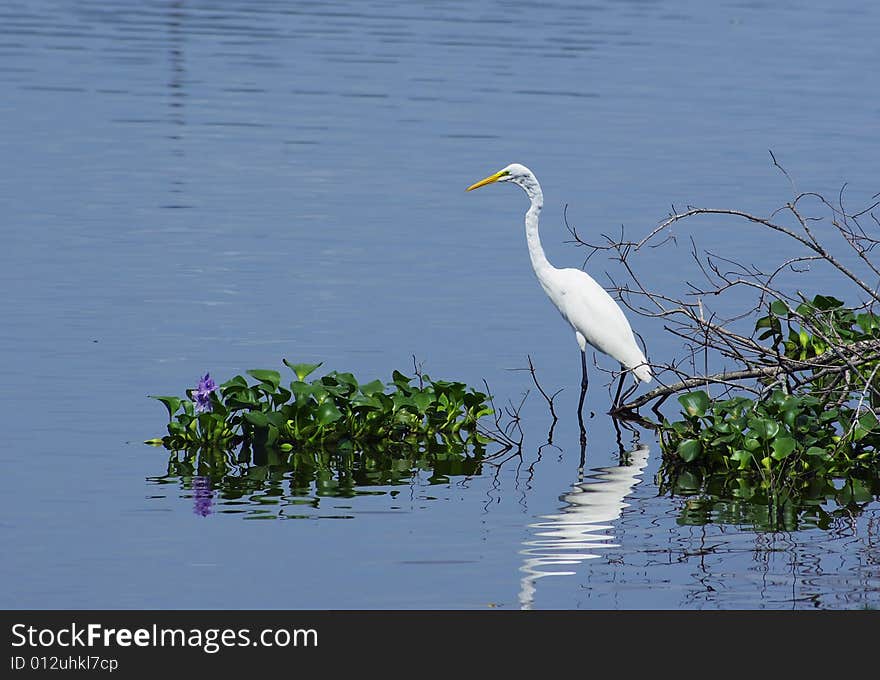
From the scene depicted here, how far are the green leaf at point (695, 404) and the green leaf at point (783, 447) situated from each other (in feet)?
2.21

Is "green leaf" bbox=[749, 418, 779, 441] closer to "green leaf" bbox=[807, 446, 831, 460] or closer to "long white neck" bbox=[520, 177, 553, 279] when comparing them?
"green leaf" bbox=[807, 446, 831, 460]

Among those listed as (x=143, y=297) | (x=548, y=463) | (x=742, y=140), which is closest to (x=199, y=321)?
(x=143, y=297)

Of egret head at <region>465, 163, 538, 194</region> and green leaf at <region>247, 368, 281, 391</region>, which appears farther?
egret head at <region>465, 163, 538, 194</region>

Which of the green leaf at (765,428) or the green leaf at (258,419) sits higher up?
the green leaf at (258,419)

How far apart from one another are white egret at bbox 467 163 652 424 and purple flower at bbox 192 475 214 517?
3.39 m

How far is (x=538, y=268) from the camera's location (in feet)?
44.8

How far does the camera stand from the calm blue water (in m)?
8.84

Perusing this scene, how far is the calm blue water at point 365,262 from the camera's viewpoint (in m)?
8.84

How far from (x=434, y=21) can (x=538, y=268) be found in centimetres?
3002

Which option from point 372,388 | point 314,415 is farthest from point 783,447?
point 314,415

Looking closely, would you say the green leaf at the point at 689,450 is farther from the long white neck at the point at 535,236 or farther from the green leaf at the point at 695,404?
the long white neck at the point at 535,236

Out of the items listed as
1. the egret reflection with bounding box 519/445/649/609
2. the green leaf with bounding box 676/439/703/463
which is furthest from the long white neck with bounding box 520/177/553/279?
the green leaf with bounding box 676/439/703/463

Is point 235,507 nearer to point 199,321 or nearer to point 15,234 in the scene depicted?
point 199,321

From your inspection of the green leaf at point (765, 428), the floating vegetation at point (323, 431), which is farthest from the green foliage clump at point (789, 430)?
the floating vegetation at point (323, 431)
